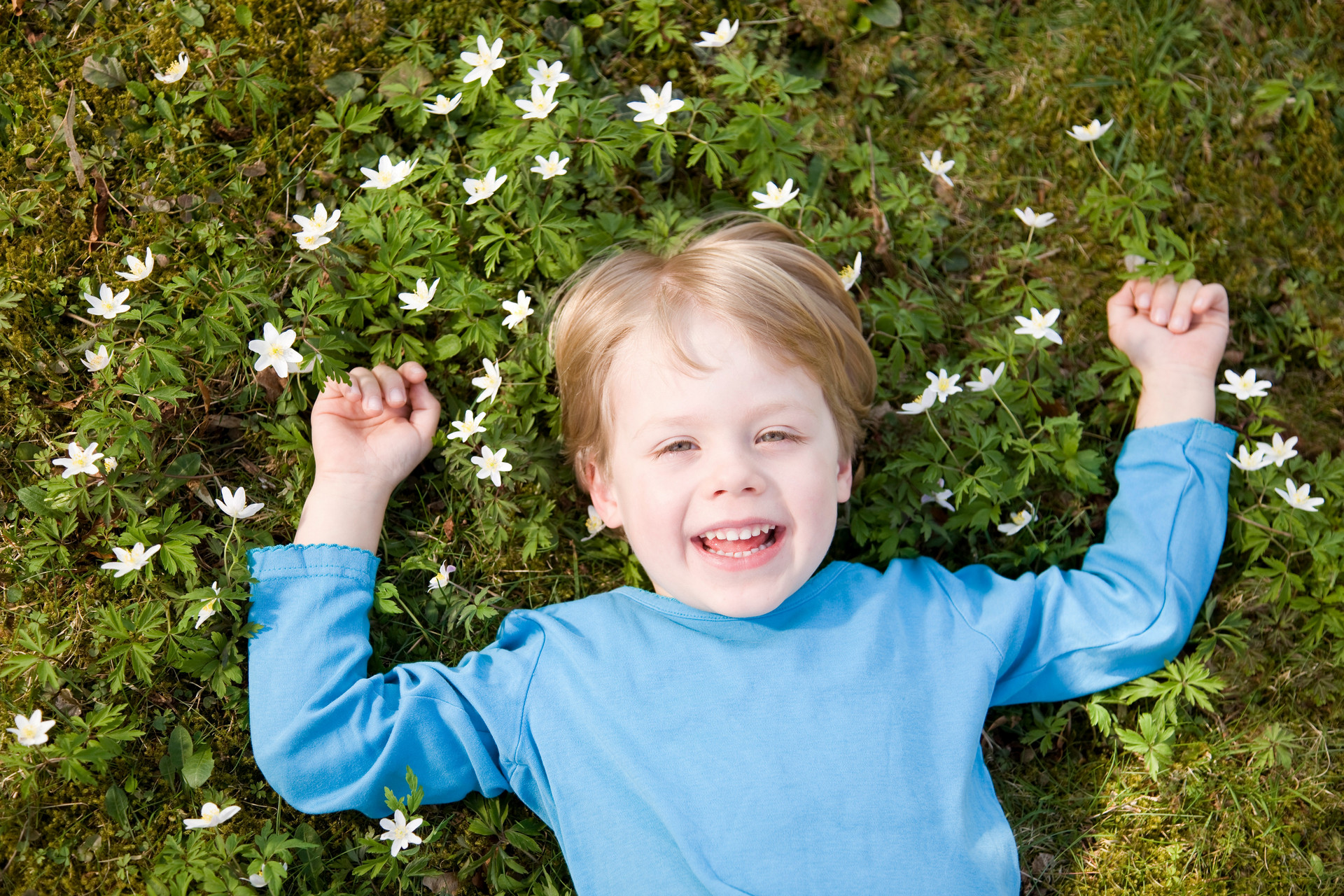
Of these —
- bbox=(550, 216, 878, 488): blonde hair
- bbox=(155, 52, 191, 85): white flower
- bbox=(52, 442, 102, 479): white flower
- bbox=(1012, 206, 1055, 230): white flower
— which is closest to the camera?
A: bbox=(550, 216, 878, 488): blonde hair

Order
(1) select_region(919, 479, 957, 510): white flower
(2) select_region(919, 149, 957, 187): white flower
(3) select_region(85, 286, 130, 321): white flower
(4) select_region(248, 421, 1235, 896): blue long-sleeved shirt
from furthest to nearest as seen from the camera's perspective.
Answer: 1. (2) select_region(919, 149, 957, 187): white flower
2. (1) select_region(919, 479, 957, 510): white flower
3. (3) select_region(85, 286, 130, 321): white flower
4. (4) select_region(248, 421, 1235, 896): blue long-sleeved shirt

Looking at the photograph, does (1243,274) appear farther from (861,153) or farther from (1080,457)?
(861,153)

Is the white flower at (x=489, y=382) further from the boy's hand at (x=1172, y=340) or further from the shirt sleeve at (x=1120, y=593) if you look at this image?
the boy's hand at (x=1172, y=340)

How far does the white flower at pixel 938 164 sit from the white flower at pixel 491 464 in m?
2.13

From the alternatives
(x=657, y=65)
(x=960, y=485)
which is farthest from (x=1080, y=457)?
→ (x=657, y=65)

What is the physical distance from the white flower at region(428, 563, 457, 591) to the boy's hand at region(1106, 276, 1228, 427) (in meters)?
2.73

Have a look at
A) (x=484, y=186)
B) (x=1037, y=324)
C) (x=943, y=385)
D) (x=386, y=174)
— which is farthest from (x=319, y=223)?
(x=1037, y=324)

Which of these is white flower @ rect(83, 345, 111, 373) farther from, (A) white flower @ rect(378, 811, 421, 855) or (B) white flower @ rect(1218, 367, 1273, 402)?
(B) white flower @ rect(1218, 367, 1273, 402)

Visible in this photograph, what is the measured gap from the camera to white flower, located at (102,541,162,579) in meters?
3.43

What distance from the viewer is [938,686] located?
337cm

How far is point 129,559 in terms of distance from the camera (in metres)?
3.44

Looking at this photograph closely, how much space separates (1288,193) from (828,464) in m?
2.85

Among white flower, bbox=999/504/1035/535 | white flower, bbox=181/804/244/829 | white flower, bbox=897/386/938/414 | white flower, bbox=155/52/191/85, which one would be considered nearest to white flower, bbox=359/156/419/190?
white flower, bbox=155/52/191/85

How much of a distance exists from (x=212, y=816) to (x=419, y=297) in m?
1.87
